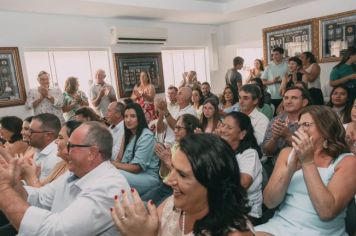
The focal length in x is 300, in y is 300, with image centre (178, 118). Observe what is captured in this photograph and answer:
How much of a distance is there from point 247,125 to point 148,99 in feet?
10.5

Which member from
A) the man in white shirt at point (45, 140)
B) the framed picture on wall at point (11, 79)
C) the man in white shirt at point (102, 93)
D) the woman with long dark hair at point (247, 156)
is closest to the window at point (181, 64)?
the man in white shirt at point (102, 93)

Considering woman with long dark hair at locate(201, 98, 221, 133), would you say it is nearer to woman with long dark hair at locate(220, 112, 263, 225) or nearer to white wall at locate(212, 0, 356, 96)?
woman with long dark hair at locate(220, 112, 263, 225)

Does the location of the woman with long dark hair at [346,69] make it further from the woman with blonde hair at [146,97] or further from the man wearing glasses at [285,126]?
the woman with blonde hair at [146,97]

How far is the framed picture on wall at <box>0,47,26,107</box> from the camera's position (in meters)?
4.54

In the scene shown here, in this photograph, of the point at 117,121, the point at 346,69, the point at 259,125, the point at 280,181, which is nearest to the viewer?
the point at 280,181

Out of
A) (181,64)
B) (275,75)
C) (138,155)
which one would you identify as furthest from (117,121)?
(181,64)

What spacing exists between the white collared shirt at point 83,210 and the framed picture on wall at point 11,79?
3.62 metres

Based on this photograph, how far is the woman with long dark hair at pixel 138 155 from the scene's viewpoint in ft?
8.55

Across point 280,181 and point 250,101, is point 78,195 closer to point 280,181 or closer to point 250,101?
point 280,181

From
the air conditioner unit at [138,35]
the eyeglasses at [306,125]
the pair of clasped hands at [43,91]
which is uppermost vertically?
the air conditioner unit at [138,35]

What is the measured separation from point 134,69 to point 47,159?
4.00 metres

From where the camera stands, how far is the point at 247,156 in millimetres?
1918

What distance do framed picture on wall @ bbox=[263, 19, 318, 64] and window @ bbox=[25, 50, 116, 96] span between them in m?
3.50

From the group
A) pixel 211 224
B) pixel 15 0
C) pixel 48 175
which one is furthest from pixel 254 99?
pixel 15 0
